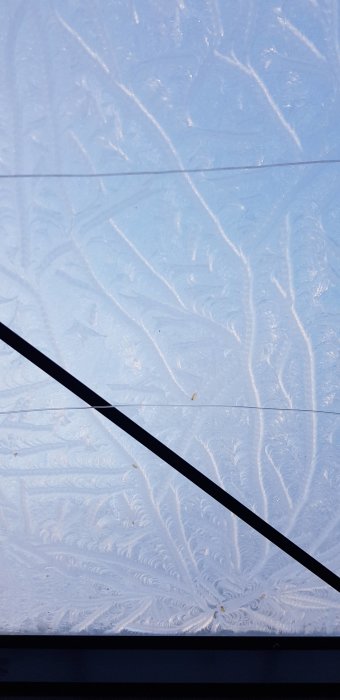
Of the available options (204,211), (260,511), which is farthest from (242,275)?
(260,511)

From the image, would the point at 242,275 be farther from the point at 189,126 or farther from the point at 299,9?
the point at 299,9

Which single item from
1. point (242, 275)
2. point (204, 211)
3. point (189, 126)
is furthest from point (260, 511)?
point (189, 126)

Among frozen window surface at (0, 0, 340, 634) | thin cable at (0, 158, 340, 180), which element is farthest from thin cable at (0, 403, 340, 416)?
thin cable at (0, 158, 340, 180)

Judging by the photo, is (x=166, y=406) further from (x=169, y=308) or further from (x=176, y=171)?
(x=176, y=171)

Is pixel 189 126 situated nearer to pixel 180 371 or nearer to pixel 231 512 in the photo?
pixel 180 371

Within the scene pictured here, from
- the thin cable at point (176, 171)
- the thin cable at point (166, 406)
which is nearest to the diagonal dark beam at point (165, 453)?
the thin cable at point (166, 406)

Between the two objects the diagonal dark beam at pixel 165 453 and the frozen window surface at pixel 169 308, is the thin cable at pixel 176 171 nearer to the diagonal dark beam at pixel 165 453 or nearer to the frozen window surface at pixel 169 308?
the frozen window surface at pixel 169 308

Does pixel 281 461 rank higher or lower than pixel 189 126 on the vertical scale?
lower
